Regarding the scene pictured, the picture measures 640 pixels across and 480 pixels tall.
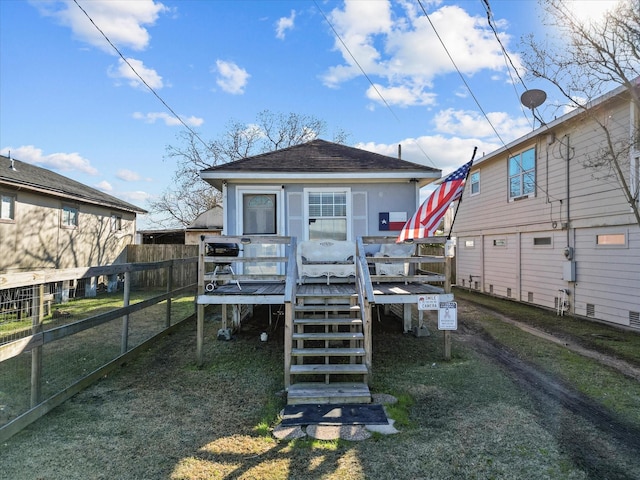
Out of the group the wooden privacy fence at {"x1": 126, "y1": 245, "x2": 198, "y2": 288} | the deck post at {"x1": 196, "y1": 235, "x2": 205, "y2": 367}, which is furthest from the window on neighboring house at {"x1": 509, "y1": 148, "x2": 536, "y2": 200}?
the wooden privacy fence at {"x1": 126, "y1": 245, "x2": 198, "y2": 288}

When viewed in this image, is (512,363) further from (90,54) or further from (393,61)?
Result: (90,54)

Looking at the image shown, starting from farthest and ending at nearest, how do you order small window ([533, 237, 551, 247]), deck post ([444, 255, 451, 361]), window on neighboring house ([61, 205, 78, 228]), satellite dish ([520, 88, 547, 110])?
window on neighboring house ([61, 205, 78, 228]) < small window ([533, 237, 551, 247]) < satellite dish ([520, 88, 547, 110]) < deck post ([444, 255, 451, 361])

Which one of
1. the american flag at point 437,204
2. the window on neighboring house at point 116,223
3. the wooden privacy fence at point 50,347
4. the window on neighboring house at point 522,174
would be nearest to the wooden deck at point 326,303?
the american flag at point 437,204

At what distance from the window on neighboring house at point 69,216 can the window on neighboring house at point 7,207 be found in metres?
2.05

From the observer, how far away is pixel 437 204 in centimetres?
530

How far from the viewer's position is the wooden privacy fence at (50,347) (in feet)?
11.1

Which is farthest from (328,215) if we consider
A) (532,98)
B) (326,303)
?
(532,98)

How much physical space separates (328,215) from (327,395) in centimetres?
450

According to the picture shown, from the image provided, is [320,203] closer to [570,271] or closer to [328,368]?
[328,368]

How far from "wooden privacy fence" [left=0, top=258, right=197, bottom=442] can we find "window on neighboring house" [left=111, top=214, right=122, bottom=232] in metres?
9.24

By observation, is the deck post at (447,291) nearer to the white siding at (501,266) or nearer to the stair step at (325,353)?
the stair step at (325,353)

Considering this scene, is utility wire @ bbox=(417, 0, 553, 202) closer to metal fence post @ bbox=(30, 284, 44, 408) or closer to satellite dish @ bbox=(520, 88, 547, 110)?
satellite dish @ bbox=(520, 88, 547, 110)

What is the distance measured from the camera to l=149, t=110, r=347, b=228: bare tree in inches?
994

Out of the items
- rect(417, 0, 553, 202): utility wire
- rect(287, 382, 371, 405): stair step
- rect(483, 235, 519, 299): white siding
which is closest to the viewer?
rect(287, 382, 371, 405): stair step
